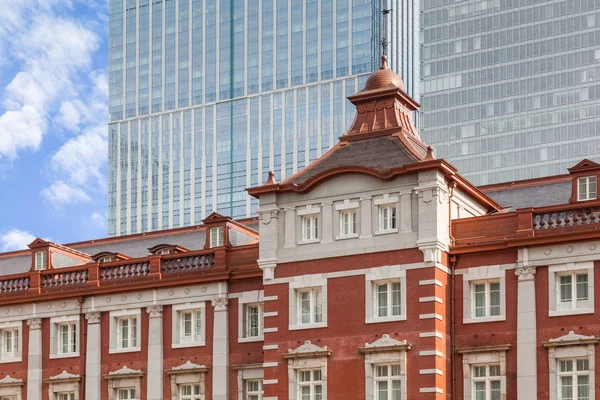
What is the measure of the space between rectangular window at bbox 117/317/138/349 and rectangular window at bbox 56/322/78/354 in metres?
2.79

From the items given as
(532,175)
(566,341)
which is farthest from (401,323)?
(532,175)

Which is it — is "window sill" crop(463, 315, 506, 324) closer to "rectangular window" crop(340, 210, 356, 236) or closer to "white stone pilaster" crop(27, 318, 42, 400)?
"rectangular window" crop(340, 210, 356, 236)

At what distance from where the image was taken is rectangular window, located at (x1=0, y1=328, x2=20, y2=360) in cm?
7238

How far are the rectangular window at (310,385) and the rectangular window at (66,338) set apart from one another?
49.2ft

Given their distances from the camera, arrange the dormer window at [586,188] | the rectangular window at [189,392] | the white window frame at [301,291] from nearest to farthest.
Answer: the dormer window at [586,188] → the white window frame at [301,291] → the rectangular window at [189,392]

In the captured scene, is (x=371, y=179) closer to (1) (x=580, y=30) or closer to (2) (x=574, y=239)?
(2) (x=574, y=239)

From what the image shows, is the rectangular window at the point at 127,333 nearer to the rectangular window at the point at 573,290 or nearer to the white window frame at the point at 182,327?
the white window frame at the point at 182,327

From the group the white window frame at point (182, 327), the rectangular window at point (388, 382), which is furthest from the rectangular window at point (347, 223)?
the white window frame at point (182, 327)

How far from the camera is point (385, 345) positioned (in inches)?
2327

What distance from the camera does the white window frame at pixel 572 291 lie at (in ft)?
187

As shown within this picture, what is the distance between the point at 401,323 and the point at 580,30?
138 meters

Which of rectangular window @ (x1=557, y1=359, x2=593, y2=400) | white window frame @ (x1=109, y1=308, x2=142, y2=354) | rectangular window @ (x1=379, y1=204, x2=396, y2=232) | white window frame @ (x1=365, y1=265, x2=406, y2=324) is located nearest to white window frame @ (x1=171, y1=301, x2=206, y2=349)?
white window frame @ (x1=109, y1=308, x2=142, y2=354)

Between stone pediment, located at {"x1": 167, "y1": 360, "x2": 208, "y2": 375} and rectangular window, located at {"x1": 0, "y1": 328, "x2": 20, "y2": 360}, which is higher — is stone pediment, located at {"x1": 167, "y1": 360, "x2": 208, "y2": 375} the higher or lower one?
the lower one

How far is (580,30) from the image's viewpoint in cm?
18912
